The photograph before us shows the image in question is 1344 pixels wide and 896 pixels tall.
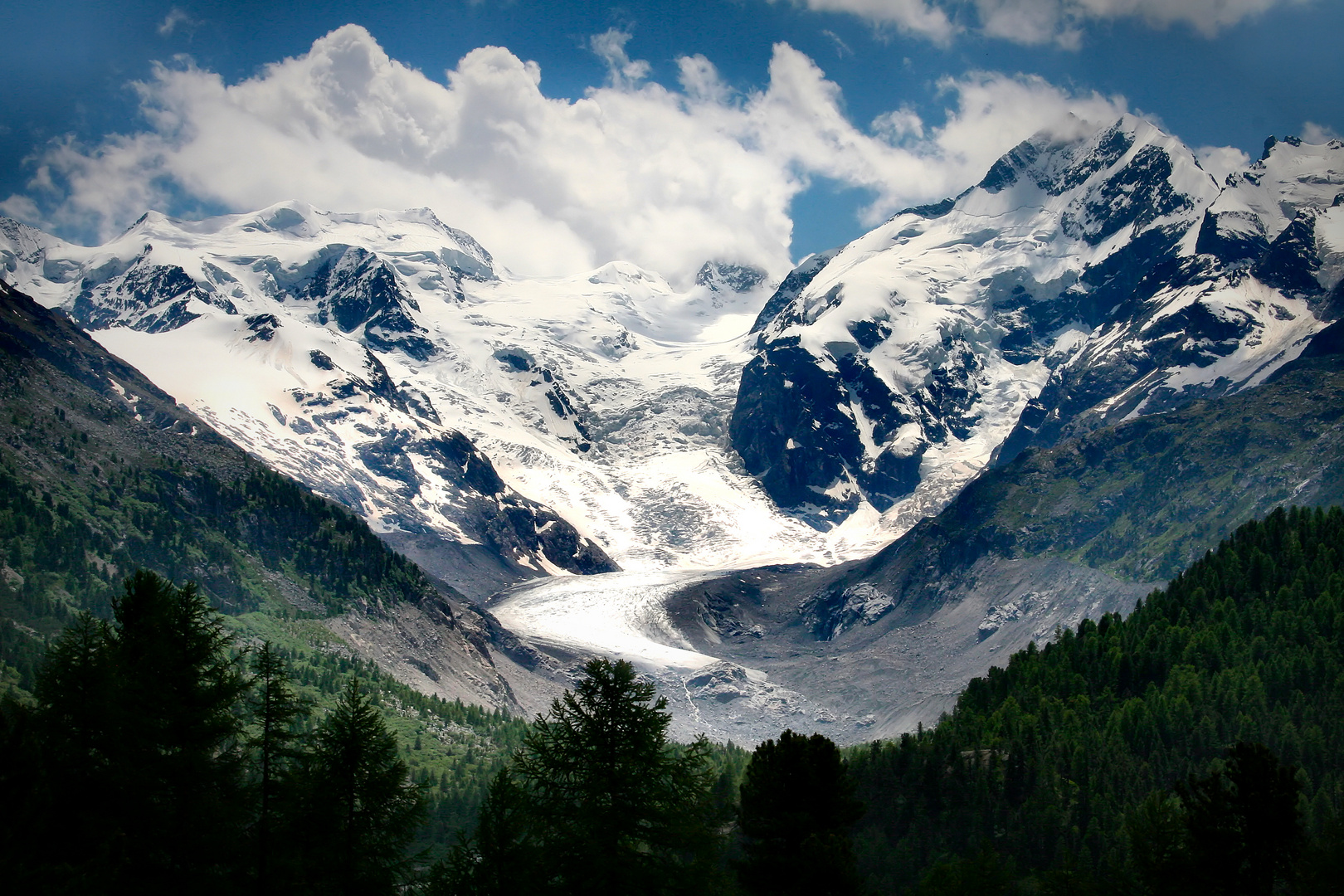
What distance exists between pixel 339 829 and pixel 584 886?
849cm

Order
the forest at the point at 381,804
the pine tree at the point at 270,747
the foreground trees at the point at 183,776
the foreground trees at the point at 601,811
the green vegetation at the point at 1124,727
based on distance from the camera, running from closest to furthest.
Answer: the foreground trees at the point at 183,776 < the forest at the point at 381,804 < the foreground trees at the point at 601,811 < the pine tree at the point at 270,747 < the green vegetation at the point at 1124,727

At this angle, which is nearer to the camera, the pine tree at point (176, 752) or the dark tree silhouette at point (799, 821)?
the pine tree at point (176, 752)

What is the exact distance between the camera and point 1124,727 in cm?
13112

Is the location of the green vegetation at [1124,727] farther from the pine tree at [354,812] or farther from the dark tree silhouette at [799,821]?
the pine tree at [354,812]

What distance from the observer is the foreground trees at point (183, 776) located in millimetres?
36000

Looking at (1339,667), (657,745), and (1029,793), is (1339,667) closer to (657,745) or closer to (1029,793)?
(1029,793)

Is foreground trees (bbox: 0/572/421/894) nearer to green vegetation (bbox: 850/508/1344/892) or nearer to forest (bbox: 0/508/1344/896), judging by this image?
forest (bbox: 0/508/1344/896)

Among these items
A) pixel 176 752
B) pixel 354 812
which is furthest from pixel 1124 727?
pixel 176 752

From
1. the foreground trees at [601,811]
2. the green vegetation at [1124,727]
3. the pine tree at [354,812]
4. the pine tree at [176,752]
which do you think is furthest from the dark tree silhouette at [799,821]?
the green vegetation at [1124,727]

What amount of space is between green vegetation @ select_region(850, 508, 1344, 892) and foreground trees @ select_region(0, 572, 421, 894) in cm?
6542

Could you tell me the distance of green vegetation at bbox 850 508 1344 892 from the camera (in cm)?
11431

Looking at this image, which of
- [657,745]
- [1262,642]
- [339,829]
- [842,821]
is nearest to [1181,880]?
[842,821]

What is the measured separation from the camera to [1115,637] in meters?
155

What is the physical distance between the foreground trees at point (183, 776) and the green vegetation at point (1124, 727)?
65.4m
